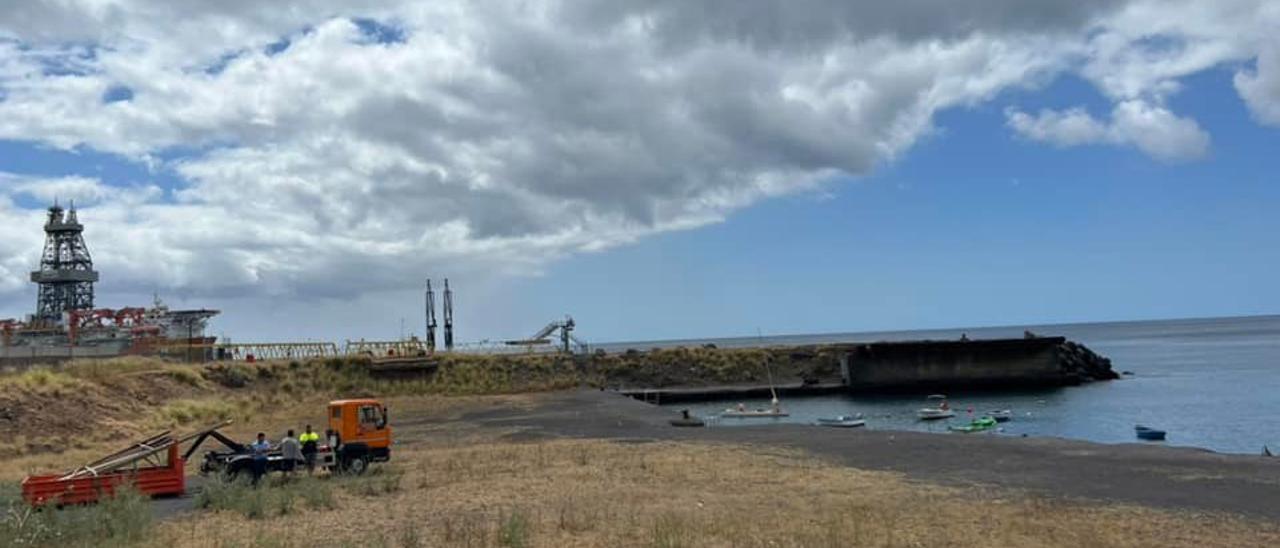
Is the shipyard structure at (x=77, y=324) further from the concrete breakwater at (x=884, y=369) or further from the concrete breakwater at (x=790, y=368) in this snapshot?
the concrete breakwater at (x=884, y=369)

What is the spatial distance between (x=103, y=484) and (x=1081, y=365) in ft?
242

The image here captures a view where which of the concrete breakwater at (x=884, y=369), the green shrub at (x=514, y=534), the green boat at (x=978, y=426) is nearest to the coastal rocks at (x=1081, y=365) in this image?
the concrete breakwater at (x=884, y=369)

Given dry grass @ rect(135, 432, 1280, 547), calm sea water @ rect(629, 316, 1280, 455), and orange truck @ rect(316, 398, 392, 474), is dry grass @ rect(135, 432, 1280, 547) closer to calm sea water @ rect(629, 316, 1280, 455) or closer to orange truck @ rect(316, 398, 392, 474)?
orange truck @ rect(316, 398, 392, 474)

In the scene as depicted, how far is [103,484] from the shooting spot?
18.6m

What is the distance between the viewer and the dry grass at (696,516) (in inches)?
528

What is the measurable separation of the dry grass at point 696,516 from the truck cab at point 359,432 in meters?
1.57

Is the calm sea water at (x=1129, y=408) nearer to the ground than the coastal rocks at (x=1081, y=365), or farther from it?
nearer to the ground

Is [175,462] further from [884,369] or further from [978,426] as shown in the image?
[884,369]

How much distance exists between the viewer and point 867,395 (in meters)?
70.6

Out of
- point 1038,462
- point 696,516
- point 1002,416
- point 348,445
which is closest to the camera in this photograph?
point 696,516

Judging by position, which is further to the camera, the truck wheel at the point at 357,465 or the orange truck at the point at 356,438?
the orange truck at the point at 356,438

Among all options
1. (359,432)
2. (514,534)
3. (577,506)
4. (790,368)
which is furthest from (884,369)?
(514,534)

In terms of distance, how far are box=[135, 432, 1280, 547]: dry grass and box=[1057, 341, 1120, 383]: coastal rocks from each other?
59753mm

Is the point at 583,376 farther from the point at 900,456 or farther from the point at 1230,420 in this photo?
the point at 900,456
